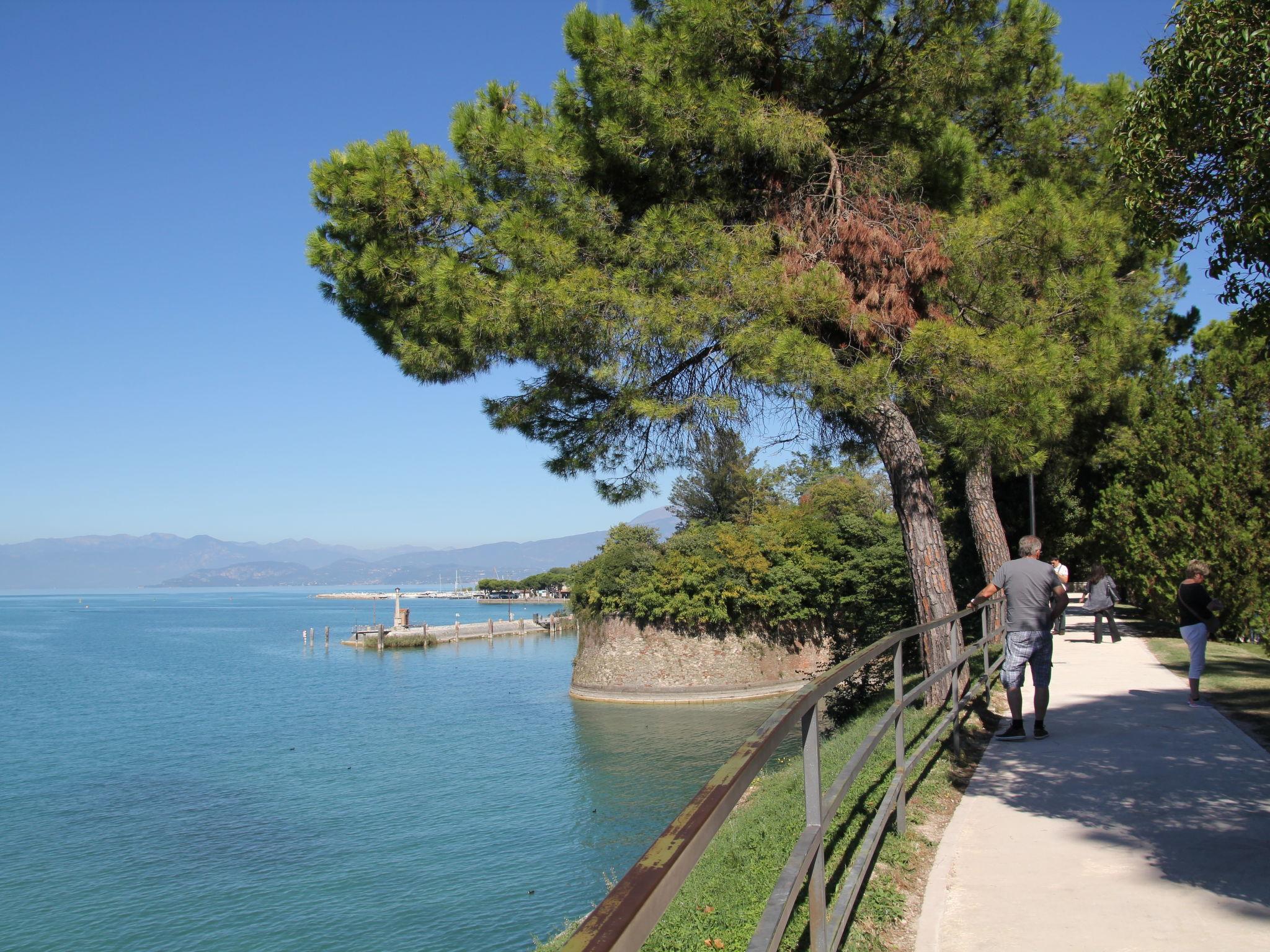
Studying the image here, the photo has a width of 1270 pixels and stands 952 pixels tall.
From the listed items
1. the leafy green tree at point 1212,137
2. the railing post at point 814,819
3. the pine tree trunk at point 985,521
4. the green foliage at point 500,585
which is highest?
the leafy green tree at point 1212,137

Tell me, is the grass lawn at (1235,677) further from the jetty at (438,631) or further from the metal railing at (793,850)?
the jetty at (438,631)

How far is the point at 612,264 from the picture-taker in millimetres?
9766

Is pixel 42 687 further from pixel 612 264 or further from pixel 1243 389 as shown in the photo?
pixel 1243 389

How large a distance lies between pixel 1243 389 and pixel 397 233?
17158mm

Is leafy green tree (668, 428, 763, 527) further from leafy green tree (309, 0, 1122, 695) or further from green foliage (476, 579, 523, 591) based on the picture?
green foliage (476, 579, 523, 591)

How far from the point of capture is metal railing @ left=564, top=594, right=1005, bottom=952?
1425 mm

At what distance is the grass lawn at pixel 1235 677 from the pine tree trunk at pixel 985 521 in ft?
8.81

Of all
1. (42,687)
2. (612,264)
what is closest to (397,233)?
(612,264)

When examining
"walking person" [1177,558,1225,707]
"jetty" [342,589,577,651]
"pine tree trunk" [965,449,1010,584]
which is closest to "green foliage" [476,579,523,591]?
"jetty" [342,589,577,651]

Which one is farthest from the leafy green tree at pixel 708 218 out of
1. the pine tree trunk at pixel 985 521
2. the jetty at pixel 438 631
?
the jetty at pixel 438 631

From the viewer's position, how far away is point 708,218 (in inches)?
378

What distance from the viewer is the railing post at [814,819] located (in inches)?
110

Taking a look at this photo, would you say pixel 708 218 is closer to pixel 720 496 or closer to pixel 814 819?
pixel 814 819

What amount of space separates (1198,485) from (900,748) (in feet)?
50.1
